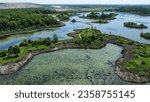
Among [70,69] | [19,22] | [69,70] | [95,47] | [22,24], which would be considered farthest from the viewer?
[22,24]

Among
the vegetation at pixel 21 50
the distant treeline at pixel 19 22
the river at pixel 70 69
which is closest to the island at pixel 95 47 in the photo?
the vegetation at pixel 21 50

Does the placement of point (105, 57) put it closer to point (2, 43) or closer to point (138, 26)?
point (2, 43)

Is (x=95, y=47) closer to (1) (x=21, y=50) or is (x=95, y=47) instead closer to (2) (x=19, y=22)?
(1) (x=21, y=50)

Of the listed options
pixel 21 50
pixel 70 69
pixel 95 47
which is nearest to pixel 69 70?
pixel 70 69

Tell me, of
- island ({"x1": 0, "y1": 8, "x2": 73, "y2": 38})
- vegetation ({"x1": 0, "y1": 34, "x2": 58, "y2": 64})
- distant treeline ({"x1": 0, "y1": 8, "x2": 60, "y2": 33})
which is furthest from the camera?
distant treeline ({"x1": 0, "y1": 8, "x2": 60, "y2": 33})

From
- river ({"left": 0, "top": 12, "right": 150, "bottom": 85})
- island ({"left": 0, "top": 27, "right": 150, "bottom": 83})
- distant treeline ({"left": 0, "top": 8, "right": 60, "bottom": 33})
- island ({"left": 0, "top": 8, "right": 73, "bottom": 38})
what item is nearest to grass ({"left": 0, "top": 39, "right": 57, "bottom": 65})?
island ({"left": 0, "top": 27, "right": 150, "bottom": 83})

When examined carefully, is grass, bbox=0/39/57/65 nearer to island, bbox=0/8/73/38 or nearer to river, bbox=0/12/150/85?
river, bbox=0/12/150/85

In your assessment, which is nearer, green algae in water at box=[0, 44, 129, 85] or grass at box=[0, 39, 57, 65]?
green algae in water at box=[0, 44, 129, 85]
